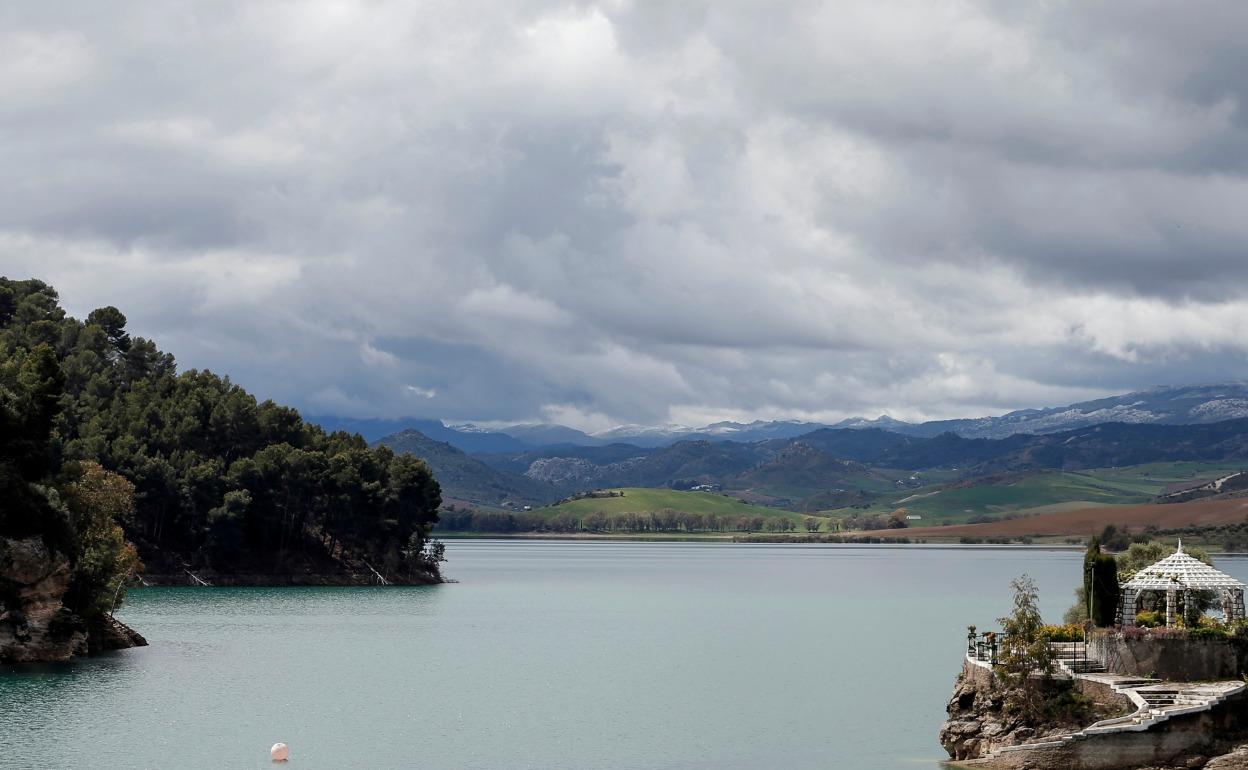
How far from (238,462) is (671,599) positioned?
55.5 m

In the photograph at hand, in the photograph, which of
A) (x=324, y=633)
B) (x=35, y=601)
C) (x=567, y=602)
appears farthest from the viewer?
(x=567, y=602)

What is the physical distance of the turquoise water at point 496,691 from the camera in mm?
55938

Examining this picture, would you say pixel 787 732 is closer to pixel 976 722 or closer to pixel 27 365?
pixel 976 722

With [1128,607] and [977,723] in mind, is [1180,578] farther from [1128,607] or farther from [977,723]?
[977,723]

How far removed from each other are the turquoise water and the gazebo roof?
1068 cm

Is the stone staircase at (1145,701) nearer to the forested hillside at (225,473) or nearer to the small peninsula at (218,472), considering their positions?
the small peninsula at (218,472)

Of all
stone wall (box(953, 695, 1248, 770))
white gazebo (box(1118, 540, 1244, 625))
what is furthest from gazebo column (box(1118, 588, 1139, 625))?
stone wall (box(953, 695, 1248, 770))

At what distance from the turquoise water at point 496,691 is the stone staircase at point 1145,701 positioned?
7.50 metres

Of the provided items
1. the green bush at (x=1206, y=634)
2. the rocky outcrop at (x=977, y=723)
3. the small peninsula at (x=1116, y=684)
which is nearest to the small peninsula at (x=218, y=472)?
the rocky outcrop at (x=977, y=723)

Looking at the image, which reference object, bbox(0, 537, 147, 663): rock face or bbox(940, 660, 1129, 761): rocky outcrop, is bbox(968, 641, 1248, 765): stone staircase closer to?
bbox(940, 660, 1129, 761): rocky outcrop

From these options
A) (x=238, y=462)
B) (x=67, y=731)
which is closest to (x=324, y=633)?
(x=67, y=731)

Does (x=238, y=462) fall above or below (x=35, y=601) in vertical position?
above

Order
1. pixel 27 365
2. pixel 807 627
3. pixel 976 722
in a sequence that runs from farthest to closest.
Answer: pixel 807 627
pixel 27 365
pixel 976 722

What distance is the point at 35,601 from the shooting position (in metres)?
79.1
